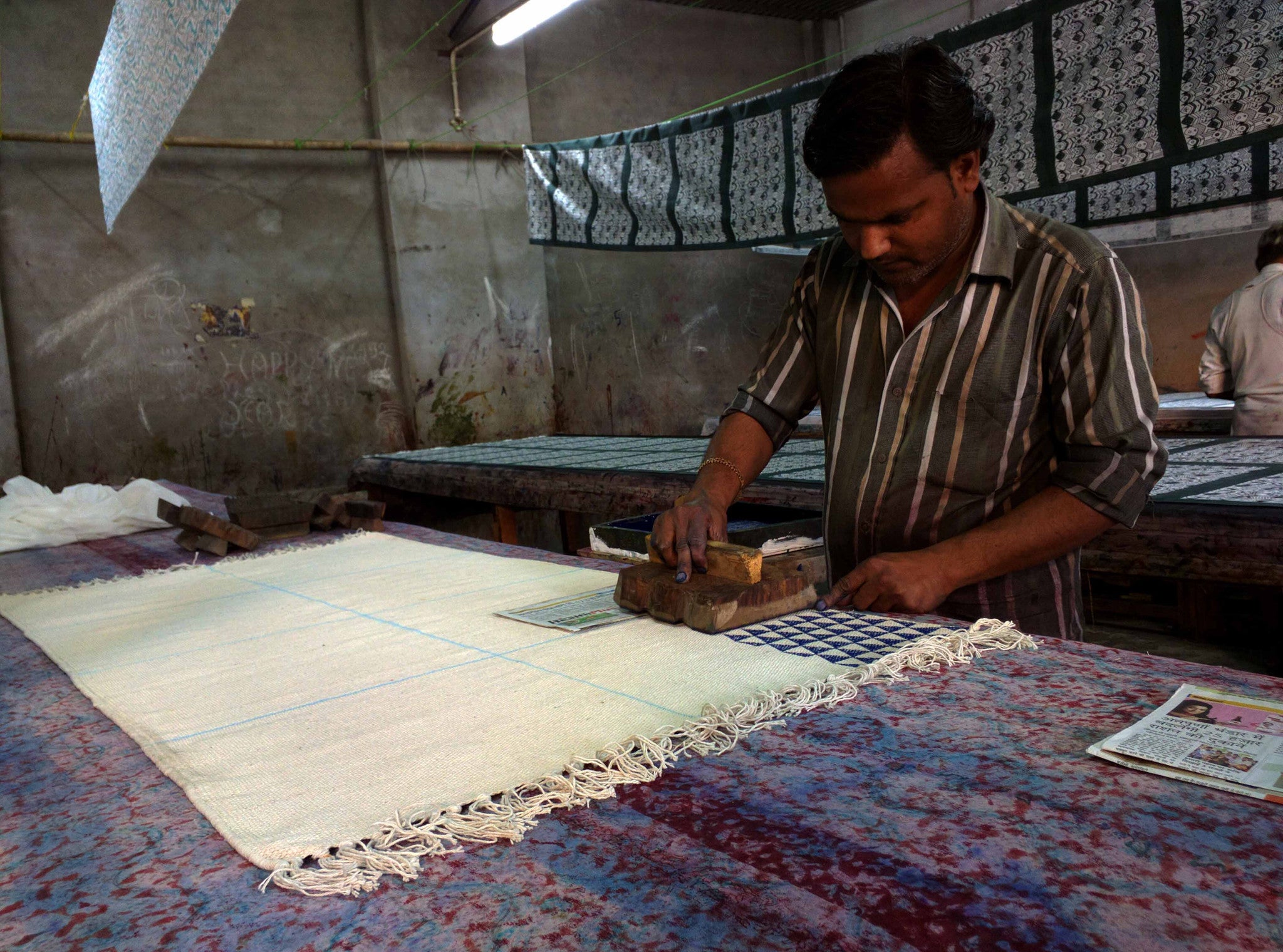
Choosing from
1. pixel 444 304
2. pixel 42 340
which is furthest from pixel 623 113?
pixel 42 340

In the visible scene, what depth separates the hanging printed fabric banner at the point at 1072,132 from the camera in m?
3.38

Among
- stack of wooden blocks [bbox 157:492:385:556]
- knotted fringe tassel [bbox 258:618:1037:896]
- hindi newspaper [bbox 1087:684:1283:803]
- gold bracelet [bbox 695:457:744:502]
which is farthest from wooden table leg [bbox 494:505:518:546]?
hindi newspaper [bbox 1087:684:1283:803]

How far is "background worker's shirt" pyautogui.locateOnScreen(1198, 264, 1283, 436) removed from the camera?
14.1 feet

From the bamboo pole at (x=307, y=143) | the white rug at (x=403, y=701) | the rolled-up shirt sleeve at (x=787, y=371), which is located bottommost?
the white rug at (x=403, y=701)

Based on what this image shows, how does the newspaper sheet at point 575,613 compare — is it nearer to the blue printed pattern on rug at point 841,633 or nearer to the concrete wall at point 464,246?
the blue printed pattern on rug at point 841,633

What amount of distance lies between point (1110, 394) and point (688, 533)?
0.76 meters

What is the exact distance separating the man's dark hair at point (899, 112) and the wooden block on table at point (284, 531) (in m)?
2.20

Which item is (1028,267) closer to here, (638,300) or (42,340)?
(42,340)

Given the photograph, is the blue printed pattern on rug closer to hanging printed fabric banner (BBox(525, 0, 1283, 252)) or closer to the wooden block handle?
the wooden block handle

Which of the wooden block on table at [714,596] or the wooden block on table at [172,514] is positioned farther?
the wooden block on table at [172,514]

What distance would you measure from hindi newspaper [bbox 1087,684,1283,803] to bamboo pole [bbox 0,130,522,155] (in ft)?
24.3

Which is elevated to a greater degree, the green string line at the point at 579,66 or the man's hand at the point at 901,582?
the green string line at the point at 579,66

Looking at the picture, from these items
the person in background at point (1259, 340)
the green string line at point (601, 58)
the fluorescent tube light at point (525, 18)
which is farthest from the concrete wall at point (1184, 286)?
the fluorescent tube light at point (525, 18)

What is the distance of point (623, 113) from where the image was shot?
9.35 meters
